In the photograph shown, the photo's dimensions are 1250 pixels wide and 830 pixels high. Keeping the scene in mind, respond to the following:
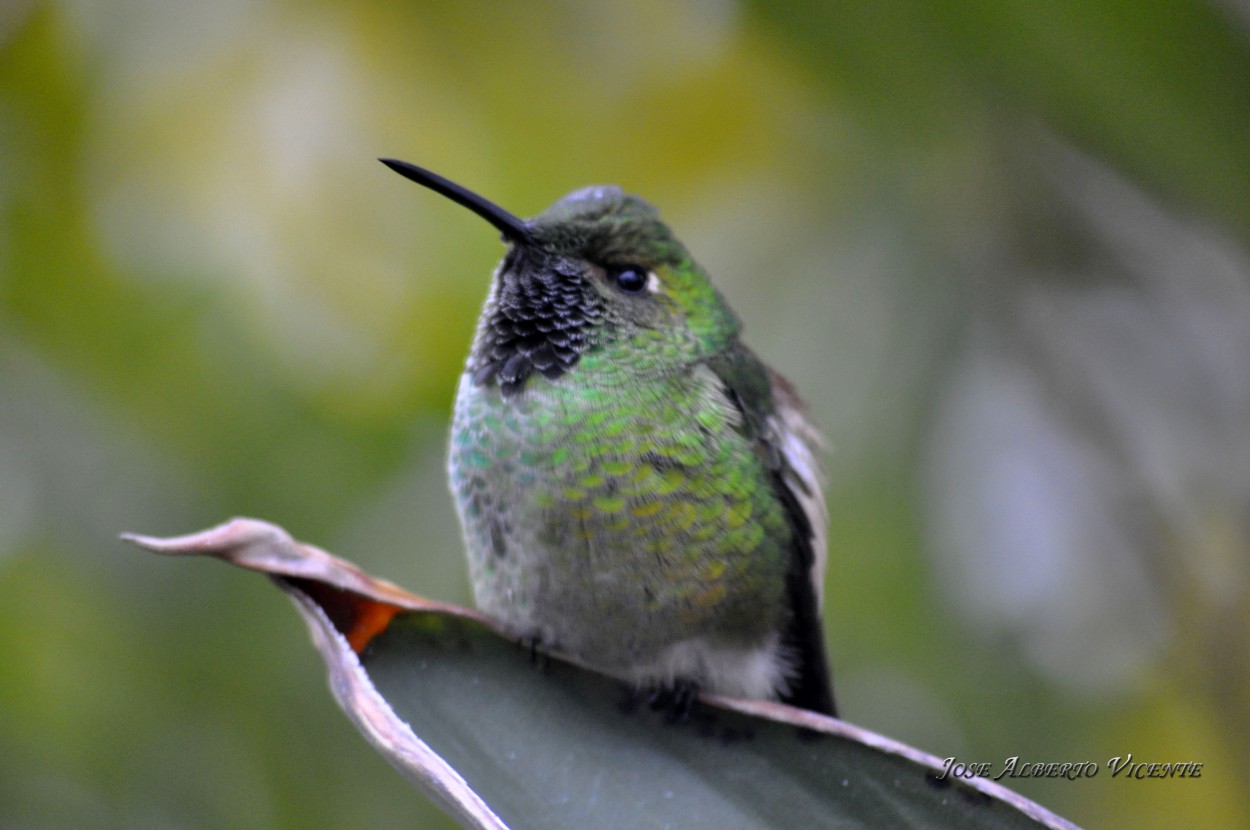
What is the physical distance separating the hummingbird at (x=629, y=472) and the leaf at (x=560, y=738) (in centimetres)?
28

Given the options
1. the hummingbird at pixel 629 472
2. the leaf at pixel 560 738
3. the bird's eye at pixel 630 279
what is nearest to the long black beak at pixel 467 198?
the hummingbird at pixel 629 472

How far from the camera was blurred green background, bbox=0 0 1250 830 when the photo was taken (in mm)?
2250

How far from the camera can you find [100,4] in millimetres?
2680

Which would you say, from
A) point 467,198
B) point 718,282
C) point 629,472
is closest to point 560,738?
point 629,472

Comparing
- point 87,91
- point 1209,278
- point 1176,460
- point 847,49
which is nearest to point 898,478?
point 1176,460

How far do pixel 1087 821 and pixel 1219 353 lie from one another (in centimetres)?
119

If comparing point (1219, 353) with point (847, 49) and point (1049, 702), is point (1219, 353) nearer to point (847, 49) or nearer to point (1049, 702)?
point (1049, 702)

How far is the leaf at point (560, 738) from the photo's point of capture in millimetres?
1150

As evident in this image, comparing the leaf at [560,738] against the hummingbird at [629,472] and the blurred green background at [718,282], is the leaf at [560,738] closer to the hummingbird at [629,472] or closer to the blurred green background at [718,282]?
the hummingbird at [629,472]

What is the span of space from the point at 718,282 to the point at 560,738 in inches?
77.0

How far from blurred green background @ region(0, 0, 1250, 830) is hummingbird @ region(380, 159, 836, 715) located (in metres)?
0.65

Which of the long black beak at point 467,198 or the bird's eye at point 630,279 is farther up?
the long black beak at point 467,198

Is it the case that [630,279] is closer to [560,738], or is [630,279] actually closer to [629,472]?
[629,472]

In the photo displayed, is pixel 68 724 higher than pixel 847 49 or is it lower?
lower
